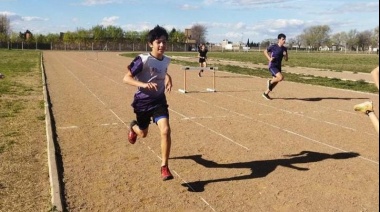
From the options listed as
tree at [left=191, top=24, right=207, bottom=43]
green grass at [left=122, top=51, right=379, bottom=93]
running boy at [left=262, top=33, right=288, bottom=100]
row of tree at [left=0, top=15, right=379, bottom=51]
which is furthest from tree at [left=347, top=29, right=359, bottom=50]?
running boy at [left=262, top=33, right=288, bottom=100]

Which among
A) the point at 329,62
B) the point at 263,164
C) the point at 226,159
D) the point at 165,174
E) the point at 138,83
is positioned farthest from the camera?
the point at 329,62

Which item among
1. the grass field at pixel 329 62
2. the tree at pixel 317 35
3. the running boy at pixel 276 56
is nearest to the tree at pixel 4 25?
the grass field at pixel 329 62

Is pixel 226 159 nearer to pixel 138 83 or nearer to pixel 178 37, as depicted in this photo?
pixel 138 83

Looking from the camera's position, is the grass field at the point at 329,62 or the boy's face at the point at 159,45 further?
the grass field at the point at 329,62

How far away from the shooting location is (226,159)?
658cm

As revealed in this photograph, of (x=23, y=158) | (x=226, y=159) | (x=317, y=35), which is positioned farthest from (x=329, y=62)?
(x=317, y=35)

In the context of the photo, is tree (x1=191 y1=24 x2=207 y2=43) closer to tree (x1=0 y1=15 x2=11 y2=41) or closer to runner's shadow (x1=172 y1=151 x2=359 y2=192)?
tree (x1=0 y1=15 x2=11 y2=41)

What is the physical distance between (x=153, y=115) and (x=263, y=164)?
182 centimetres

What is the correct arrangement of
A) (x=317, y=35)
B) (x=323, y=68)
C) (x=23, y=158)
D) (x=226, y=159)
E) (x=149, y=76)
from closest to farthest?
(x=149, y=76), (x=23, y=158), (x=226, y=159), (x=323, y=68), (x=317, y=35)

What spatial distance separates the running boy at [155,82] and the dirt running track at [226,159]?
556 millimetres

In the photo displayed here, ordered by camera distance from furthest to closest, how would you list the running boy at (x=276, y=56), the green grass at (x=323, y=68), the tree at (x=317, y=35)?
the tree at (x=317, y=35)
the green grass at (x=323, y=68)
the running boy at (x=276, y=56)

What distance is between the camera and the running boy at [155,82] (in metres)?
5.44

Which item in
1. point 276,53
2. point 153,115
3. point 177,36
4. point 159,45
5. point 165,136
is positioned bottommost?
point 165,136

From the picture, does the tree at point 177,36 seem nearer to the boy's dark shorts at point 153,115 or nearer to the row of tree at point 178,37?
the row of tree at point 178,37
